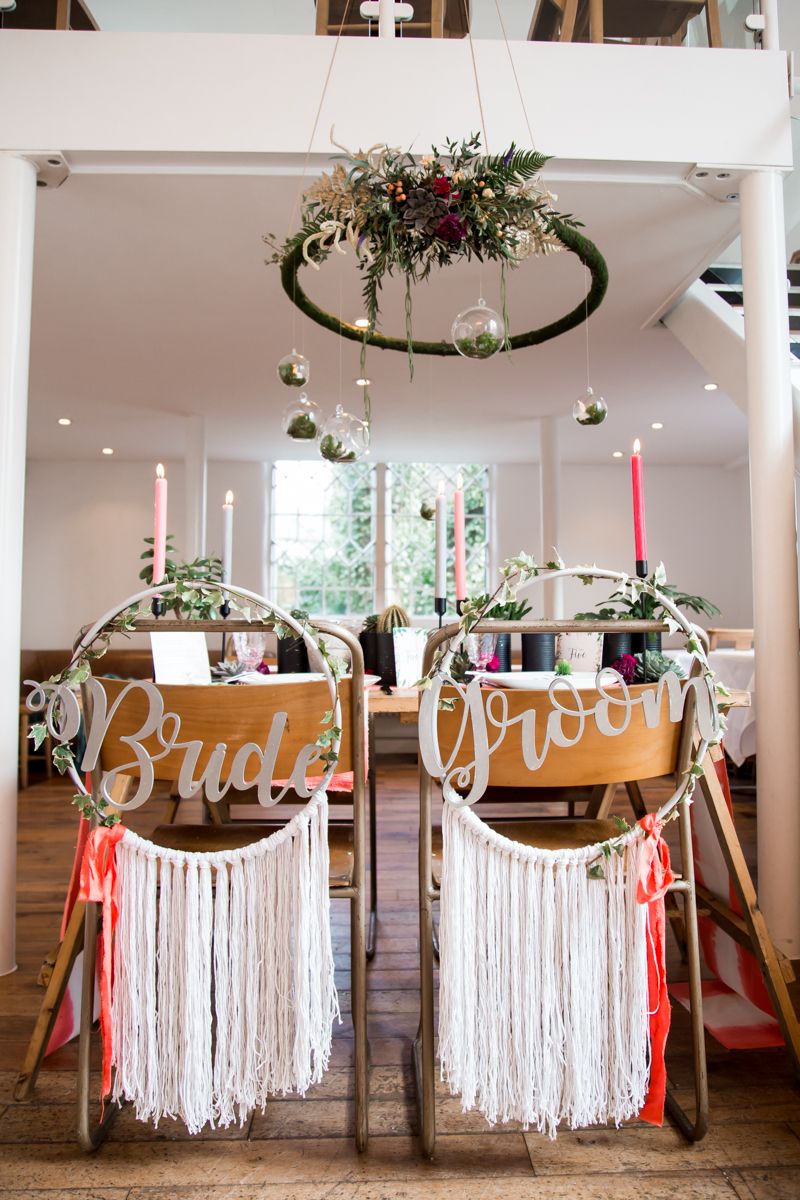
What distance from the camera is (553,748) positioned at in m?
1.07

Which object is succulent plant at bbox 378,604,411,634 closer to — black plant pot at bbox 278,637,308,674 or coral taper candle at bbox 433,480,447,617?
black plant pot at bbox 278,637,308,674

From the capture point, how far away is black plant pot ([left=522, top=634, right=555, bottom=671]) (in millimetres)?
1909

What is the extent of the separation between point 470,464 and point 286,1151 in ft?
22.4

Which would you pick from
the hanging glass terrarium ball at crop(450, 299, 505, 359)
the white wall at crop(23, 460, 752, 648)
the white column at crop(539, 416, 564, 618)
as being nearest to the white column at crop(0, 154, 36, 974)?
the hanging glass terrarium ball at crop(450, 299, 505, 359)

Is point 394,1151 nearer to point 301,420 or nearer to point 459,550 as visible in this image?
point 459,550

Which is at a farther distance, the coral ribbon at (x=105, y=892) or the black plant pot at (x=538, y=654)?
the black plant pot at (x=538, y=654)

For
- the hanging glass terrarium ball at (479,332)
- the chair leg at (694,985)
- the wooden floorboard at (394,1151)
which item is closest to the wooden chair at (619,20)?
the hanging glass terrarium ball at (479,332)

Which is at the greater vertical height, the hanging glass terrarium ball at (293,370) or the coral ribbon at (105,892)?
the hanging glass terrarium ball at (293,370)

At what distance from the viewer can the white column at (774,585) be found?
6.35 feet

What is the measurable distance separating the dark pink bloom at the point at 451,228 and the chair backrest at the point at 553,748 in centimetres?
103

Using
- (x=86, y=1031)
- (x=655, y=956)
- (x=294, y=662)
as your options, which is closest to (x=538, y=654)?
(x=294, y=662)

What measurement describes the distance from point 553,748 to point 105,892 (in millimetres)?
698

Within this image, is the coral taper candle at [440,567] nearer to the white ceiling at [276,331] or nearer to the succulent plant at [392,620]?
the succulent plant at [392,620]

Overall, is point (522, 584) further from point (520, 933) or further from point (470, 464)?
point (470, 464)
